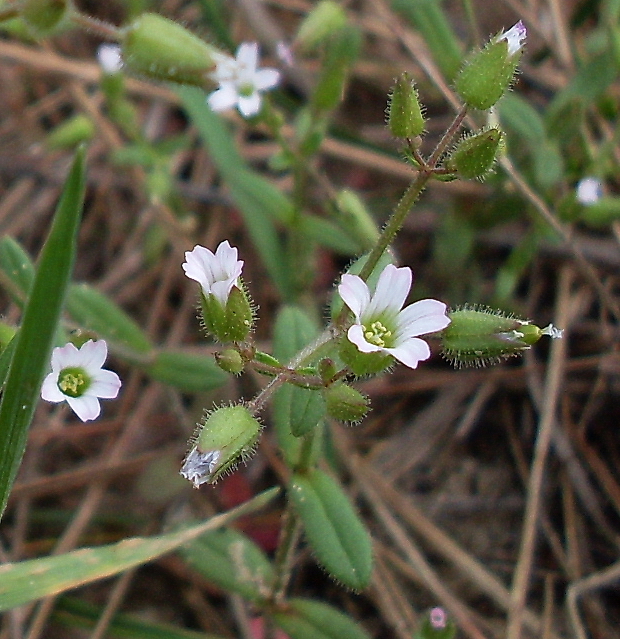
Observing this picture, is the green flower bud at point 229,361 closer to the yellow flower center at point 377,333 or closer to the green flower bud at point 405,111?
the yellow flower center at point 377,333

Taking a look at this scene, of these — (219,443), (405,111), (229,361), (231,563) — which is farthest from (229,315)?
(231,563)

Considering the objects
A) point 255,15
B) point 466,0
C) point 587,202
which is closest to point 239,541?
point 587,202

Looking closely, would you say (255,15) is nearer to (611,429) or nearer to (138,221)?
(138,221)

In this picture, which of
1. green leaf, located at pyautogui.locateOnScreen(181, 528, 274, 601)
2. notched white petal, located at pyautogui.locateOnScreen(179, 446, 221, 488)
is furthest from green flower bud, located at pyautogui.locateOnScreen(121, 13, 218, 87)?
green leaf, located at pyautogui.locateOnScreen(181, 528, 274, 601)

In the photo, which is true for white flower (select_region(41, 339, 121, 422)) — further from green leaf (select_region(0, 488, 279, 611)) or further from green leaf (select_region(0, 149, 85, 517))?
green leaf (select_region(0, 488, 279, 611))

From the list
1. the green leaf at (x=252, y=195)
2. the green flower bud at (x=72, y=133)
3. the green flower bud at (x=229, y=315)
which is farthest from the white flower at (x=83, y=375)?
the green flower bud at (x=72, y=133)
